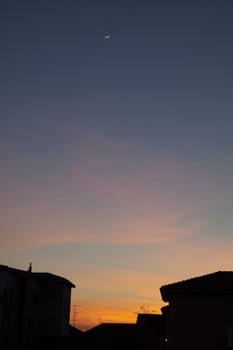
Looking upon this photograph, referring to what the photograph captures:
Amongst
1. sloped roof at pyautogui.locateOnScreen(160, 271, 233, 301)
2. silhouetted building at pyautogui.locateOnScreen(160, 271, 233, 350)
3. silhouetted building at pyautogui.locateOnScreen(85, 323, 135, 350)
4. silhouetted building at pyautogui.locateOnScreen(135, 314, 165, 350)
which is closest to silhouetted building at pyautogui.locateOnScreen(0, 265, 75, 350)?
silhouetted building at pyautogui.locateOnScreen(85, 323, 135, 350)

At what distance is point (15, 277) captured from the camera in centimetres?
3488

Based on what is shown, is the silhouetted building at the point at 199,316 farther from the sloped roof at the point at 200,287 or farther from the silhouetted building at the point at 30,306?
the silhouetted building at the point at 30,306

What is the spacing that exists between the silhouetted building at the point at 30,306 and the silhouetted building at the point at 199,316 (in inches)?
645

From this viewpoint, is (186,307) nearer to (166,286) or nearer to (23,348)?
(166,286)

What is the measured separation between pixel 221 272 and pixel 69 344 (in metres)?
16.5

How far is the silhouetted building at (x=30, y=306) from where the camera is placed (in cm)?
3291

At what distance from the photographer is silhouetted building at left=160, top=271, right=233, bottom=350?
20.0m

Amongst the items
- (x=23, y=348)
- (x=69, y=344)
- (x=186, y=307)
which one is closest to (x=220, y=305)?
(x=186, y=307)

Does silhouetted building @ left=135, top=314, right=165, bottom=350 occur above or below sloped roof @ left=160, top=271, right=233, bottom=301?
below

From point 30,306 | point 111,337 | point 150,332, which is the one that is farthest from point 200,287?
point 30,306

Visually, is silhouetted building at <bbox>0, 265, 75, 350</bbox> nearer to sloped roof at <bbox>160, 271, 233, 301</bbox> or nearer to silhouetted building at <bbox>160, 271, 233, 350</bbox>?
sloped roof at <bbox>160, 271, 233, 301</bbox>

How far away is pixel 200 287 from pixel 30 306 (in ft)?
65.7

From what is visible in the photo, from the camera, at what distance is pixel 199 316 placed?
20375 mm

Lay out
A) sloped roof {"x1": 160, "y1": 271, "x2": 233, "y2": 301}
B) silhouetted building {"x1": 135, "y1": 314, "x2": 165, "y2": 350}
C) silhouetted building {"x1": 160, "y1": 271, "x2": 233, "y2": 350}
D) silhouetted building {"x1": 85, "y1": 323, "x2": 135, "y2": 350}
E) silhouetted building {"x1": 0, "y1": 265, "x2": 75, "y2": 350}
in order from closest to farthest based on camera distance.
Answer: silhouetted building {"x1": 160, "y1": 271, "x2": 233, "y2": 350} → sloped roof {"x1": 160, "y1": 271, "x2": 233, "y2": 301} → silhouetted building {"x1": 135, "y1": 314, "x2": 165, "y2": 350} → silhouetted building {"x1": 85, "y1": 323, "x2": 135, "y2": 350} → silhouetted building {"x1": 0, "y1": 265, "x2": 75, "y2": 350}
